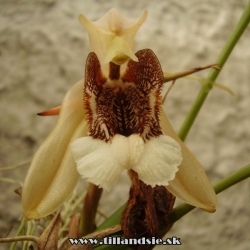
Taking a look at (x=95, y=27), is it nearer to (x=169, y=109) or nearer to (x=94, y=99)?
(x=94, y=99)

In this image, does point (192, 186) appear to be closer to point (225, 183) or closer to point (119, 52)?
point (225, 183)

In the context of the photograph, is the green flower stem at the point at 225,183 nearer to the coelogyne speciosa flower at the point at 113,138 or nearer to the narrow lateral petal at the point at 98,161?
the coelogyne speciosa flower at the point at 113,138

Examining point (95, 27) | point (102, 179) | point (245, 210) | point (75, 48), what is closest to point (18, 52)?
point (75, 48)

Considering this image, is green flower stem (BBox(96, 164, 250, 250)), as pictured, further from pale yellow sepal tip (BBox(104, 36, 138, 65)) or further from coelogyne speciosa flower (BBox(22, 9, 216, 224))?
pale yellow sepal tip (BBox(104, 36, 138, 65))

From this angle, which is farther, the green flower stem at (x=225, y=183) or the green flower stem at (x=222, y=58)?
the green flower stem at (x=222, y=58)

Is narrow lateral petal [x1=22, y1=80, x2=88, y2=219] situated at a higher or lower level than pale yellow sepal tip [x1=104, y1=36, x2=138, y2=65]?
lower

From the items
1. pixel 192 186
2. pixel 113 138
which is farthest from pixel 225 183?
pixel 113 138

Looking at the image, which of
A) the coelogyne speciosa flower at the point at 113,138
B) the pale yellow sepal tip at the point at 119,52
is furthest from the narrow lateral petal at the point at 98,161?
the pale yellow sepal tip at the point at 119,52

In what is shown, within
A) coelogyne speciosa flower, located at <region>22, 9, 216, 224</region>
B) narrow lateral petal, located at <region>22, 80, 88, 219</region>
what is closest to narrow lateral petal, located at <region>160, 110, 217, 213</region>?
coelogyne speciosa flower, located at <region>22, 9, 216, 224</region>
